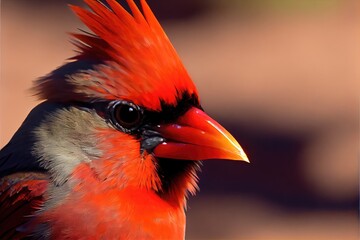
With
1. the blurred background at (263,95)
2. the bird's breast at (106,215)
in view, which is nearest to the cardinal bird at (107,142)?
the bird's breast at (106,215)

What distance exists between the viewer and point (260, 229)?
208 inches

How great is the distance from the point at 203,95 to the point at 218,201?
75 cm

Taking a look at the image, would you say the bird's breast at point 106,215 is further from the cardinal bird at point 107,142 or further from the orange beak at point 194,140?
the orange beak at point 194,140

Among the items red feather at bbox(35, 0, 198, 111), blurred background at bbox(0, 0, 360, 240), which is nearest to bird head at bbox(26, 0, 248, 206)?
red feather at bbox(35, 0, 198, 111)

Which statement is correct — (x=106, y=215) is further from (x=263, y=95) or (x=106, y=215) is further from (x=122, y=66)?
(x=263, y=95)

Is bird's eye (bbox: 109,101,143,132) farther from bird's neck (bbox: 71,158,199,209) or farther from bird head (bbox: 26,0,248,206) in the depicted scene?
bird's neck (bbox: 71,158,199,209)

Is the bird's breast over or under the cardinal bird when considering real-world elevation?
under

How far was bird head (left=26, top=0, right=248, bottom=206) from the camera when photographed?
8.57 feet

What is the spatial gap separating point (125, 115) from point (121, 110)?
2cm

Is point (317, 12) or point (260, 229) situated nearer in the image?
point (260, 229)

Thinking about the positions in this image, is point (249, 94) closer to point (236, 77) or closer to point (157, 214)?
point (236, 77)

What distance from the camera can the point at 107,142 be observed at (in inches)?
103

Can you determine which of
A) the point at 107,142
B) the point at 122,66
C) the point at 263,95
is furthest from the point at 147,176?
the point at 263,95

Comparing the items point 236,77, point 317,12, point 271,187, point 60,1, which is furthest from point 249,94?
point 60,1
